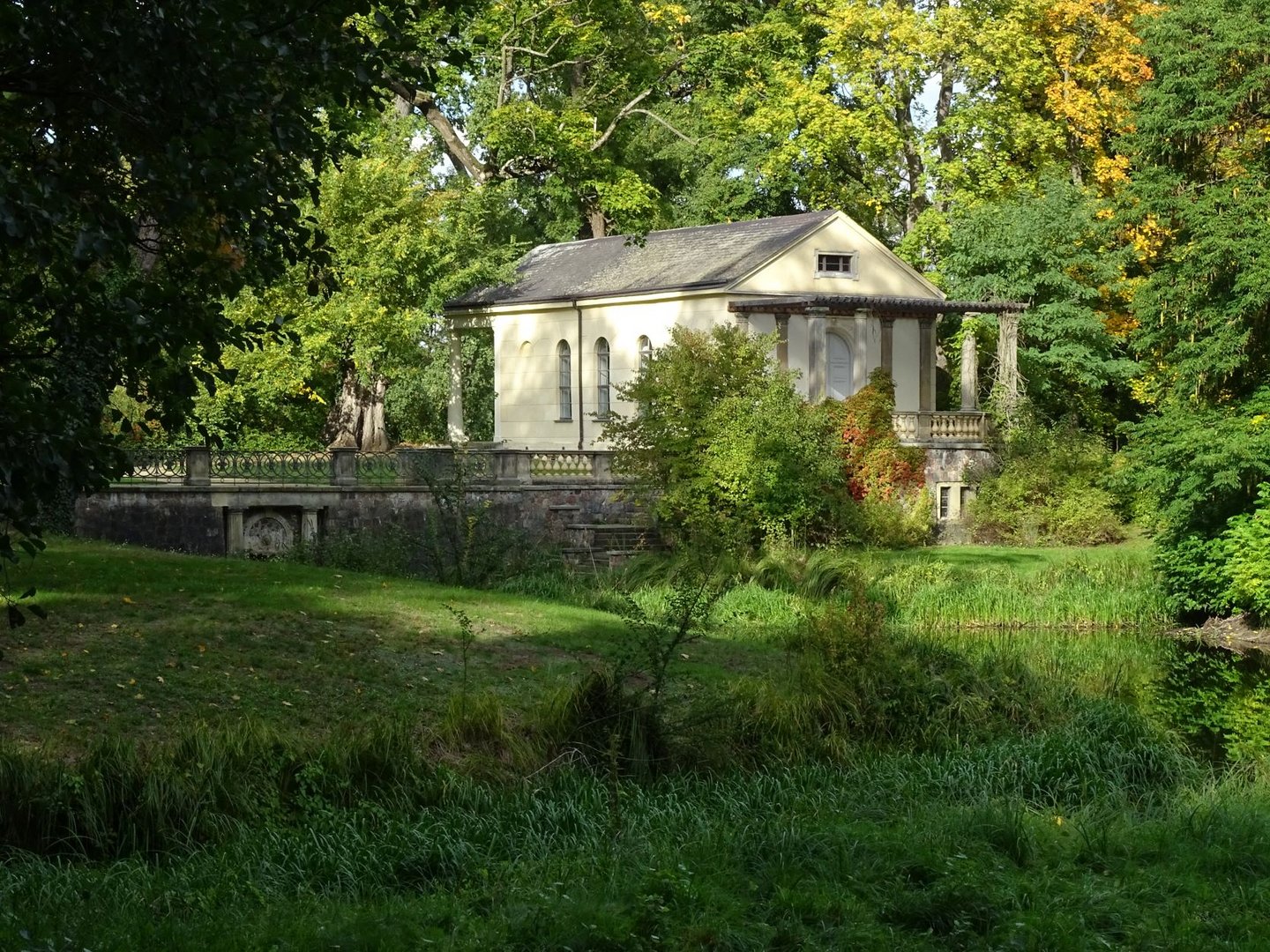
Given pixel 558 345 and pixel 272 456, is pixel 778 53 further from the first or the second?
pixel 272 456

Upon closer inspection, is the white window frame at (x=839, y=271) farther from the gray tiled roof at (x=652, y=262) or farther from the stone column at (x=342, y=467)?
the stone column at (x=342, y=467)

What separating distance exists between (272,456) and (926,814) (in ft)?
74.5

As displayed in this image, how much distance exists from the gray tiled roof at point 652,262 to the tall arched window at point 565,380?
1499mm

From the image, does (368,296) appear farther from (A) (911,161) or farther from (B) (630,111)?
(A) (911,161)

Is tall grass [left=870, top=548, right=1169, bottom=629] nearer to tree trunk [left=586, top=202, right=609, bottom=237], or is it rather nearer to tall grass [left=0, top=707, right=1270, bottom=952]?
tall grass [left=0, top=707, right=1270, bottom=952]

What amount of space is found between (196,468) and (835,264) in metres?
17.5

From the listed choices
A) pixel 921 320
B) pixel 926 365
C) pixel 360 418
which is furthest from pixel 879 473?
pixel 360 418

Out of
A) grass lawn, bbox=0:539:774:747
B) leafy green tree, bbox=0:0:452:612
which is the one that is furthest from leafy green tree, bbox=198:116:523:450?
leafy green tree, bbox=0:0:452:612

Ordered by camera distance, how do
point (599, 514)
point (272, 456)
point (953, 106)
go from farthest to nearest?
point (953, 106)
point (599, 514)
point (272, 456)

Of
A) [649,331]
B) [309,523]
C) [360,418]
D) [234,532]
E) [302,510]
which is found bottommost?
[234,532]

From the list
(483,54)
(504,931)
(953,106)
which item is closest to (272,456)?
(483,54)

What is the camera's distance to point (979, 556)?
32594 mm

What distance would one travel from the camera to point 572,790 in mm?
12359

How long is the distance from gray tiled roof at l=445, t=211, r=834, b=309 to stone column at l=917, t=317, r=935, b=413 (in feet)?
12.5
